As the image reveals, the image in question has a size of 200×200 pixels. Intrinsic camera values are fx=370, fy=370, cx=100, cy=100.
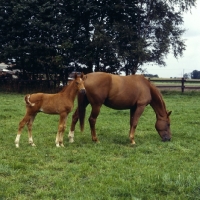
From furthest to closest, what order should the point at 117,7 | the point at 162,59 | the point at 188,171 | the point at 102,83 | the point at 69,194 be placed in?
the point at 162,59 < the point at 117,7 < the point at 102,83 < the point at 188,171 < the point at 69,194

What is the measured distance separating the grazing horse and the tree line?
15744 mm

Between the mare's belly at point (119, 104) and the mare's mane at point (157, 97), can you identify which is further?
the mare's mane at point (157, 97)

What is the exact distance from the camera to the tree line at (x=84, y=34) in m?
25.2

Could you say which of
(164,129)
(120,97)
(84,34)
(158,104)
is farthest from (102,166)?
(84,34)

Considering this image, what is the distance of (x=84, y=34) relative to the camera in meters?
27.1

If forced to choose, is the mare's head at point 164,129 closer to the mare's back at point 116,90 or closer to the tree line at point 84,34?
the mare's back at point 116,90

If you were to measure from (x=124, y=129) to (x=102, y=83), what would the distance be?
8.87ft

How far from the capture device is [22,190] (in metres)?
5.34

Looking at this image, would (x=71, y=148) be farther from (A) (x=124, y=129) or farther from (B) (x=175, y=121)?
(B) (x=175, y=121)

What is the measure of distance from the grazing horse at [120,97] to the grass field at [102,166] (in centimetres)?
49

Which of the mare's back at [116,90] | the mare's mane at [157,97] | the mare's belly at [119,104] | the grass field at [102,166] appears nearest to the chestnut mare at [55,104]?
the grass field at [102,166]

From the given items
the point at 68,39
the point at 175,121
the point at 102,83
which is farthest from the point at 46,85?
the point at 102,83

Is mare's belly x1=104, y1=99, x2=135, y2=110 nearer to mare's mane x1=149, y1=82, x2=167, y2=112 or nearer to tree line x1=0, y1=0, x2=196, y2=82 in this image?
mare's mane x1=149, y1=82, x2=167, y2=112

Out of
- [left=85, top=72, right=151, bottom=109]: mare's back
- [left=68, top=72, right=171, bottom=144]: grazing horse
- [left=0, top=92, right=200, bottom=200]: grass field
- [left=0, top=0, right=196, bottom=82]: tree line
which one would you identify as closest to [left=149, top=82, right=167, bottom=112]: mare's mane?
[left=68, top=72, right=171, bottom=144]: grazing horse
